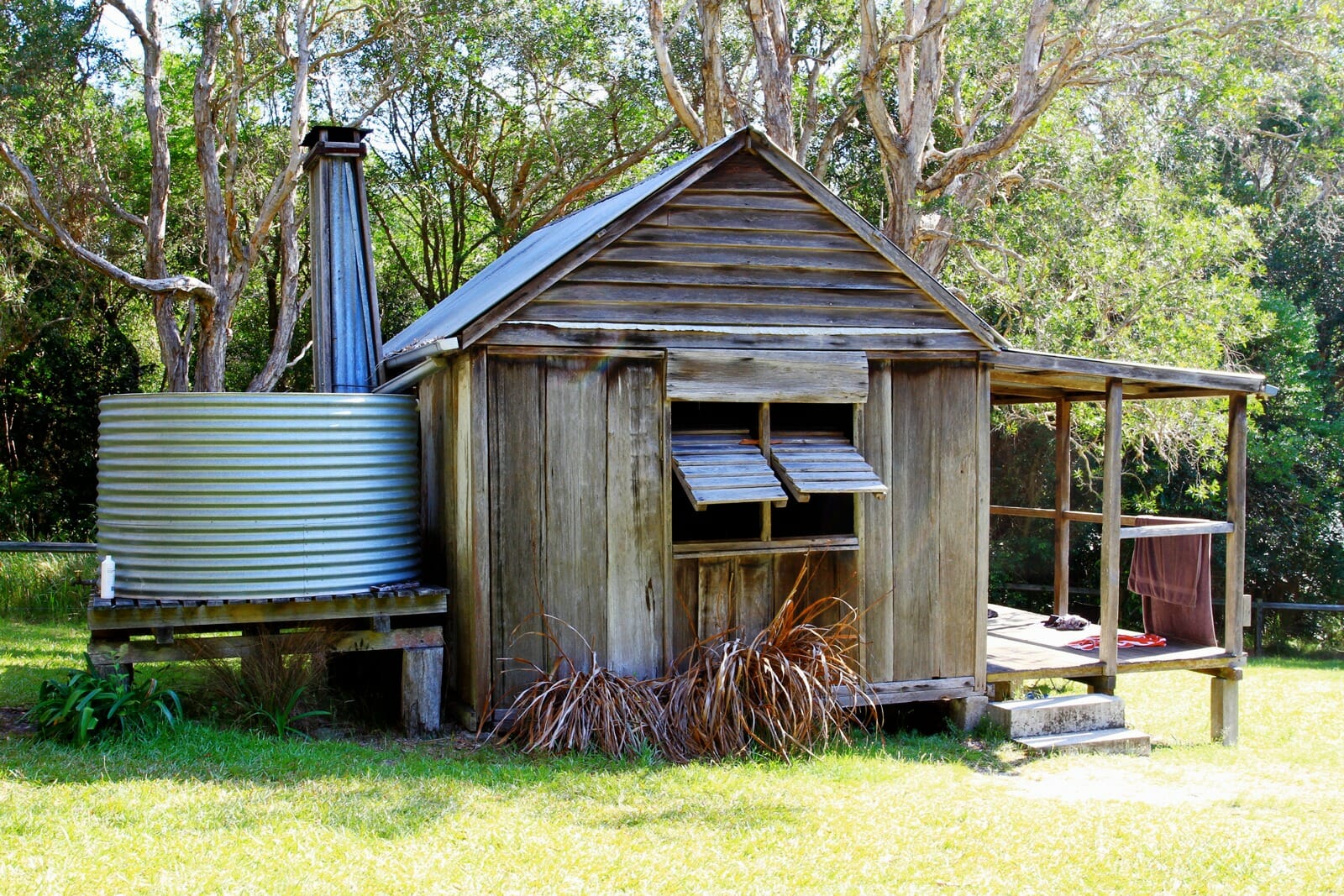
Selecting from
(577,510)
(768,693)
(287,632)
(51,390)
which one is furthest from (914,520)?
(51,390)

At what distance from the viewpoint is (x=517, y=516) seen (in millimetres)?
7887

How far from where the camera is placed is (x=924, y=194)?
14914mm

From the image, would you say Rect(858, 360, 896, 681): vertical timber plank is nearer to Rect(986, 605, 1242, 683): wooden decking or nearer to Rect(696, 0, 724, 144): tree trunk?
Rect(986, 605, 1242, 683): wooden decking

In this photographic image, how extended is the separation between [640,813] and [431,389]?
13.1ft

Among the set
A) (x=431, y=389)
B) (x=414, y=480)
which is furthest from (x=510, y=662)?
(x=431, y=389)

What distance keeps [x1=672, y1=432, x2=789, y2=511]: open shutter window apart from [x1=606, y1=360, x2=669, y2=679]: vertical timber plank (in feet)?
0.73

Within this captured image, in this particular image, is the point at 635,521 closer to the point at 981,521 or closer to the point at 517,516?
the point at 517,516

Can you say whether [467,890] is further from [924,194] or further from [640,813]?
[924,194]

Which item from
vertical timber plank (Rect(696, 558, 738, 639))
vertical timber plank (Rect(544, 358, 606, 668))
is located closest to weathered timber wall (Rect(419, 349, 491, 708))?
vertical timber plank (Rect(544, 358, 606, 668))

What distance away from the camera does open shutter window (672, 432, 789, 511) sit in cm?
774

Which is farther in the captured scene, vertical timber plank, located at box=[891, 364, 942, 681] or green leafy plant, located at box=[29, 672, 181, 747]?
vertical timber plank, located at box=[891, 364, 942, 681]

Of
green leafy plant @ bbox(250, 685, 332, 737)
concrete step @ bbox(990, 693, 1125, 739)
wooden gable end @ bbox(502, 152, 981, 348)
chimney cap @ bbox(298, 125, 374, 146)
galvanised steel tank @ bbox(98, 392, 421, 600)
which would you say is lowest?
concrete step @ bbox(990, 693, 1125, 739)

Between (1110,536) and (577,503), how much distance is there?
4.48 m

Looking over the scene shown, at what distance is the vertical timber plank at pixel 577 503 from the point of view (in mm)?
7961
